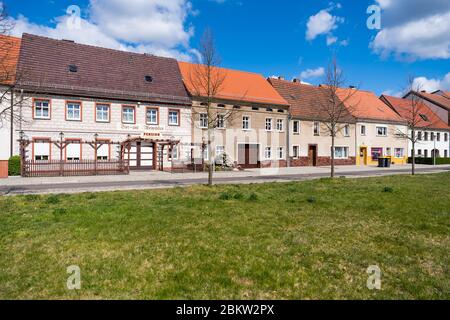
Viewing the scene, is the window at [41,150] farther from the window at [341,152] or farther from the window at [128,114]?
the window at [341,152]

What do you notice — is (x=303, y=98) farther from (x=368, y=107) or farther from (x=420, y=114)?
(x=420, y=114)

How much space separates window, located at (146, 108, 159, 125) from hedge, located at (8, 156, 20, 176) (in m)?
10.1

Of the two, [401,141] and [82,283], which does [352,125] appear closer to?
[401,141]

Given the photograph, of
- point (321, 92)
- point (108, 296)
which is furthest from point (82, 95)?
point (321, 92)

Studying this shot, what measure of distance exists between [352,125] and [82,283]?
131 ft

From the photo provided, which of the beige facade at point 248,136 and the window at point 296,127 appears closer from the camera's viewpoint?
Answer: the beige facade at point 248,136

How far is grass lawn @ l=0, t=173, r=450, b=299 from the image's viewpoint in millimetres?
4078

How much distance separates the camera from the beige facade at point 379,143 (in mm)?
40250

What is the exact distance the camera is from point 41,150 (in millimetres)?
22750

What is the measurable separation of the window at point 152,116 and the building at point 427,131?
119ft

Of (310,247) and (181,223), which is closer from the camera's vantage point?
(310,247)

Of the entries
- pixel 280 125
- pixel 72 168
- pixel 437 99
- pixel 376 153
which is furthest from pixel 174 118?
pixel 437 99

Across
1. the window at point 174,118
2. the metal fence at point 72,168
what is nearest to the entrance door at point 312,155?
the window at point 174,118

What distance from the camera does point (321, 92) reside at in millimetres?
40594
